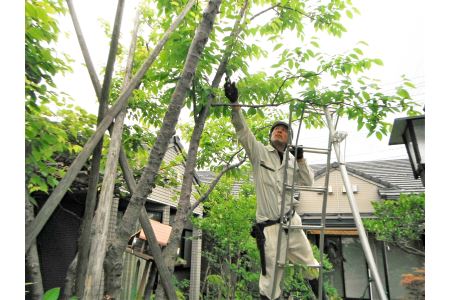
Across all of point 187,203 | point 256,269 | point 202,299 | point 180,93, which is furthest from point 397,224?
point 180,93

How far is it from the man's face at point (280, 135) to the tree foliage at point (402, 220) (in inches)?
203

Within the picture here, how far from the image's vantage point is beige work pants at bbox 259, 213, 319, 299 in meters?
3.26

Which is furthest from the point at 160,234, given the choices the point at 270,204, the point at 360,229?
the point at 360,229

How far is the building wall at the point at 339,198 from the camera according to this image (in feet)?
39.8

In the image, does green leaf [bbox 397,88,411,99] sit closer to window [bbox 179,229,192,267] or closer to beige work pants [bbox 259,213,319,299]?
beige work pants [bbox 259,213,319,299]

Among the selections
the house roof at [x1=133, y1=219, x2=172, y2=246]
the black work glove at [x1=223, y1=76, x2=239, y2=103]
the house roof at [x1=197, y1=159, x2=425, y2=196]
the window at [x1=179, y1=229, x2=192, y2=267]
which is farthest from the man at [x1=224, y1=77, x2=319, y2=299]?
the window at [x1=179, y1=229, x2=192, y2=267]

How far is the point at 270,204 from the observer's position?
3.46 metres

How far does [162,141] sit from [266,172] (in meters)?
1.45

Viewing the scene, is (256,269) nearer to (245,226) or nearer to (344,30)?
(245,226)

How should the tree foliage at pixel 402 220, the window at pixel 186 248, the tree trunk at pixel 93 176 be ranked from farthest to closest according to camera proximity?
the window at pixel 186 248, the tree foliage at pixel 402 220, the tree trunk at pixel 93 176

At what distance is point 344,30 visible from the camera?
13.0 feet

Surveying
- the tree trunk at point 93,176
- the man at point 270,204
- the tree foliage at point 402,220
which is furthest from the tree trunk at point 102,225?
the tree foliage at point 402,220

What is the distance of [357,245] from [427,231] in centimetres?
1092

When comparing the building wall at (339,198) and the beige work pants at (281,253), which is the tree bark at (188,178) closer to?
the beige work pants at (281,253)
